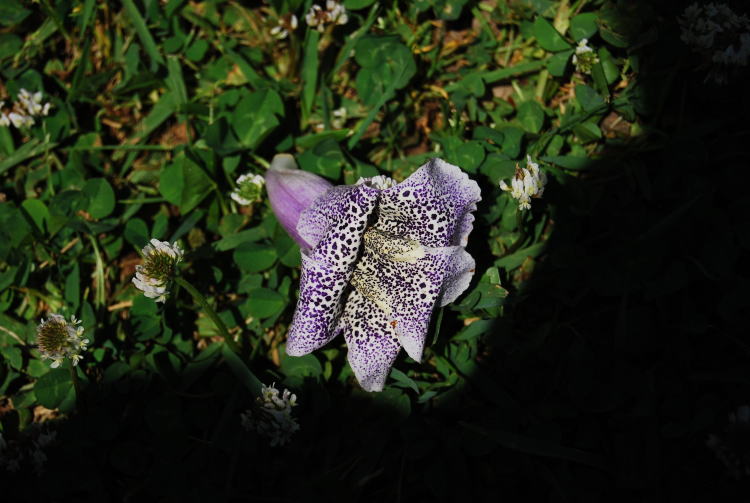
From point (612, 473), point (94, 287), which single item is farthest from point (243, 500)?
point (612, 473)

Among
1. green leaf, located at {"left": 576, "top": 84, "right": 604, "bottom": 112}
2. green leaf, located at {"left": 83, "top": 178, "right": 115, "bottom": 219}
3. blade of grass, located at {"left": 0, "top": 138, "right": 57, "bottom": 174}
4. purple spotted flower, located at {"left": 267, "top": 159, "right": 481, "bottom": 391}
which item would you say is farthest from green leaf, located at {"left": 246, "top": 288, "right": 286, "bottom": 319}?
green leaf, located at {"left": 576, "top": 84, "right": 604, "bottom": 112}

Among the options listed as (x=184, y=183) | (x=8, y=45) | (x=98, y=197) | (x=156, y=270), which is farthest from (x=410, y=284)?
(x=8, y=45)

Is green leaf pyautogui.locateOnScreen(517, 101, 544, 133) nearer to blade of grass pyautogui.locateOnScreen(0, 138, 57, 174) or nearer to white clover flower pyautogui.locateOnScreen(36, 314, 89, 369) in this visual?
white clover flower pyautogui.locateOnScreen(36, 314, 89, 369)

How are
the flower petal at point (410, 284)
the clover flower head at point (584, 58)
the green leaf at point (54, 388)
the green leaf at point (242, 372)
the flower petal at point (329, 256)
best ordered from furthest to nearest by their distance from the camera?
1. the clover flower head at point (584, 58)
2. the green leaf at point (54, 388)
3. the green leaf at point (242, 372)
4. the flower petal at point (410, 284)
5. the flower petal at point (329, 256)

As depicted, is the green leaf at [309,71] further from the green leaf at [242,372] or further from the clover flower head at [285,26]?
the green leaf at [242,372]

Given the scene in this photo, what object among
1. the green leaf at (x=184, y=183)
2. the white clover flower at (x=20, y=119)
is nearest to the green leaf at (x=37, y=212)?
the white clover flower at (x=20, y=119)

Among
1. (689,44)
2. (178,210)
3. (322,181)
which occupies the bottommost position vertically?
(178,210)

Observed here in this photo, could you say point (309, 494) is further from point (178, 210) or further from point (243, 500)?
point (178, 210)
